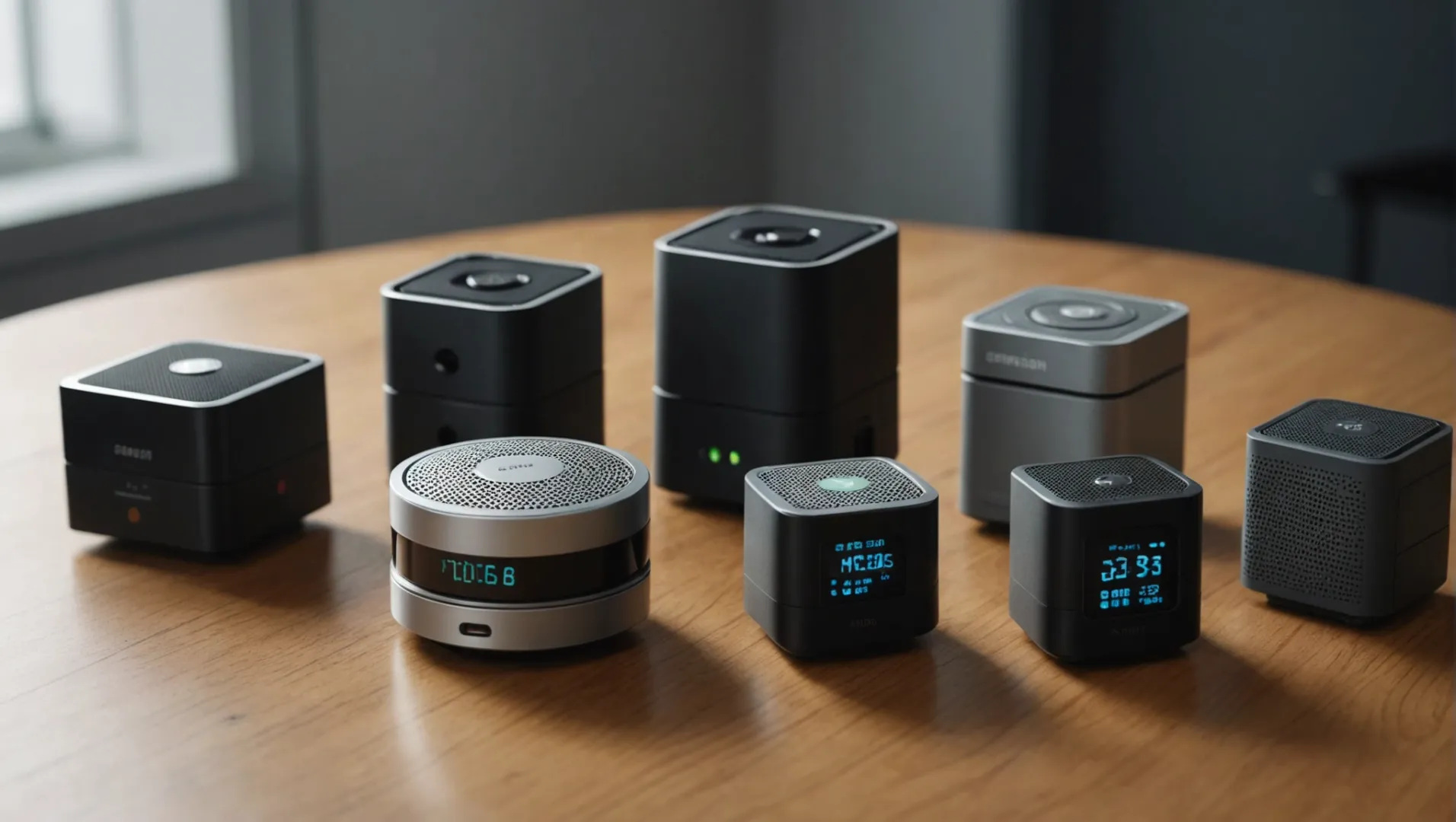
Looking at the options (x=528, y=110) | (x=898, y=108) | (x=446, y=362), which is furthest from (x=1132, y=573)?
(x=898, y=108)

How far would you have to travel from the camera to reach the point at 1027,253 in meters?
2.04

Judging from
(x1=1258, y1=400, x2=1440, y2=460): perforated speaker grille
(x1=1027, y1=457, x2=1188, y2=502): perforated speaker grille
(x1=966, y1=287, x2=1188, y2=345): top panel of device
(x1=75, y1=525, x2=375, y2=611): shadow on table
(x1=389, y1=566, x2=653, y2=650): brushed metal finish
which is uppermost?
(x1=966, y1=287, x2=1188, y2=345): top panel of device

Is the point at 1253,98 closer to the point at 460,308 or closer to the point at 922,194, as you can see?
the point at 922,194

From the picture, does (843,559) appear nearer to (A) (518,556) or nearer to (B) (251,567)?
(A) (518,556)

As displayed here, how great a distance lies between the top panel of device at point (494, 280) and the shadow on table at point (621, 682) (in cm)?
29

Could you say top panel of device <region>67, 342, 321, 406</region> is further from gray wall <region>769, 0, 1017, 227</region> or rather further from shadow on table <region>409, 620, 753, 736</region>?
gray wall <region>769, 0, 1017, 227</region>

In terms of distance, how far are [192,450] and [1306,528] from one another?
0.70 metres

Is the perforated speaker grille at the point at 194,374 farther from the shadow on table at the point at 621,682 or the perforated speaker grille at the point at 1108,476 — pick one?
the perforated speaker grille at the point at 1108,476

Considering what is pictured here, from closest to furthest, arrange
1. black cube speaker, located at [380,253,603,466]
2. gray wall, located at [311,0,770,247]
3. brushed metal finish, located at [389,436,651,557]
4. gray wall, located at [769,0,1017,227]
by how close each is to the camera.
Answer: brushed metal finish, located at [389,436,651,557]
black cube speaker, located at [380,253,603,466]
gray wall, located at [311,0,770,247]
gray wall, located at [769,0,1017,227]

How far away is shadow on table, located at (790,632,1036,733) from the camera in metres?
0.94

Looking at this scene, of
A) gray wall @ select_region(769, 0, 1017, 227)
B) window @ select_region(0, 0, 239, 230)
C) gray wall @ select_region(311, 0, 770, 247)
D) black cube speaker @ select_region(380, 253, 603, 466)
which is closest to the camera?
black cube speaker @ select_region(380, 253, 603, 466)

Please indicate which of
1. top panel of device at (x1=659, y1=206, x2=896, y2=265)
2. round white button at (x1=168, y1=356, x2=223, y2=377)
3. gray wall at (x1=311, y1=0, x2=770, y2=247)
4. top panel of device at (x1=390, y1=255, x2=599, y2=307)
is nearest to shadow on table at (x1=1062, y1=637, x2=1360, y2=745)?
top panel of device at (x1=659, y1=206, x2=896, y2=265)

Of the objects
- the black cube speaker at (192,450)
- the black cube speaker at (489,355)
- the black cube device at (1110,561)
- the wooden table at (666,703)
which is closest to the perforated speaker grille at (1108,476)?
the black cube device at (1110,561)

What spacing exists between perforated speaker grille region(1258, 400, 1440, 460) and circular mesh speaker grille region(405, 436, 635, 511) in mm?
400
